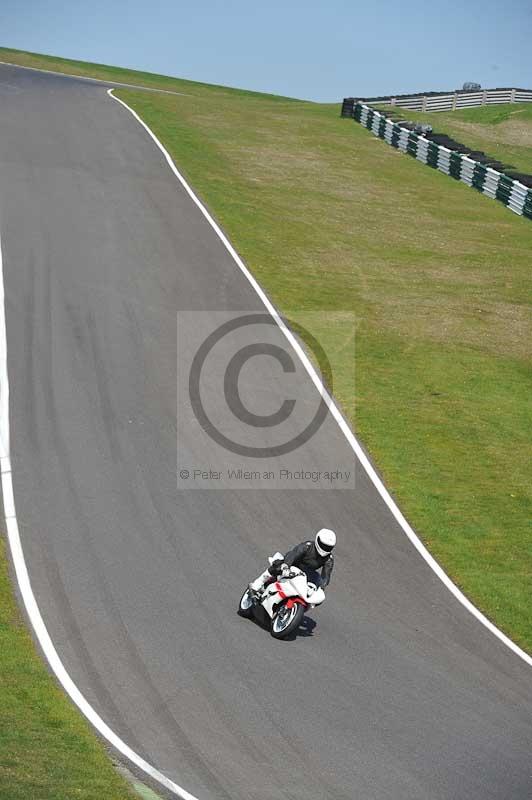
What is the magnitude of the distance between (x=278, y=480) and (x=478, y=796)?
10281mm

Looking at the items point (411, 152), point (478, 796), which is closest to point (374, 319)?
point (478, 796)

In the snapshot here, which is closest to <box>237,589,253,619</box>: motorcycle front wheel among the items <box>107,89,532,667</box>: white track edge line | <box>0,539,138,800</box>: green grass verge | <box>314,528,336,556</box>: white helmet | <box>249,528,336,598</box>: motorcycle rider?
<box>249,528,336,598</box>: motorcycle rider

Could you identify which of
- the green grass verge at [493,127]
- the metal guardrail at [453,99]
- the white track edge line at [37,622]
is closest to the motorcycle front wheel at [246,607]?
the white track edge line at [37,622]

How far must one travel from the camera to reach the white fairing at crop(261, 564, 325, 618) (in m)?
15.1

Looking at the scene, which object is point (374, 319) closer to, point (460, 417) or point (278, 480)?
point (460, 417)

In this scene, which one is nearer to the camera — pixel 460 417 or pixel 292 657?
pixel 292 657

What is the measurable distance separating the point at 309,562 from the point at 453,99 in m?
60.4

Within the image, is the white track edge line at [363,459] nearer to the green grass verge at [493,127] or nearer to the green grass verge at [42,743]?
the green grass verge at [42,743]

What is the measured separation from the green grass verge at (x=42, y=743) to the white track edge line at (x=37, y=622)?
173mm

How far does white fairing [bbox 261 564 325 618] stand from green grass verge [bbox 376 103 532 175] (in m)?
40.2

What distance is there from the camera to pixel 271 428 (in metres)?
23.6

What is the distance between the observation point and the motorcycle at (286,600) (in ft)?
49.6

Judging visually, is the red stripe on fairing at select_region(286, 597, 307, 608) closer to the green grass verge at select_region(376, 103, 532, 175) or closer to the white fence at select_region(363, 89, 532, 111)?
the green grass verge at select_region(376, 103, 532, 175)

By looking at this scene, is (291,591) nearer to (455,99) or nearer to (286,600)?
(286,600)
